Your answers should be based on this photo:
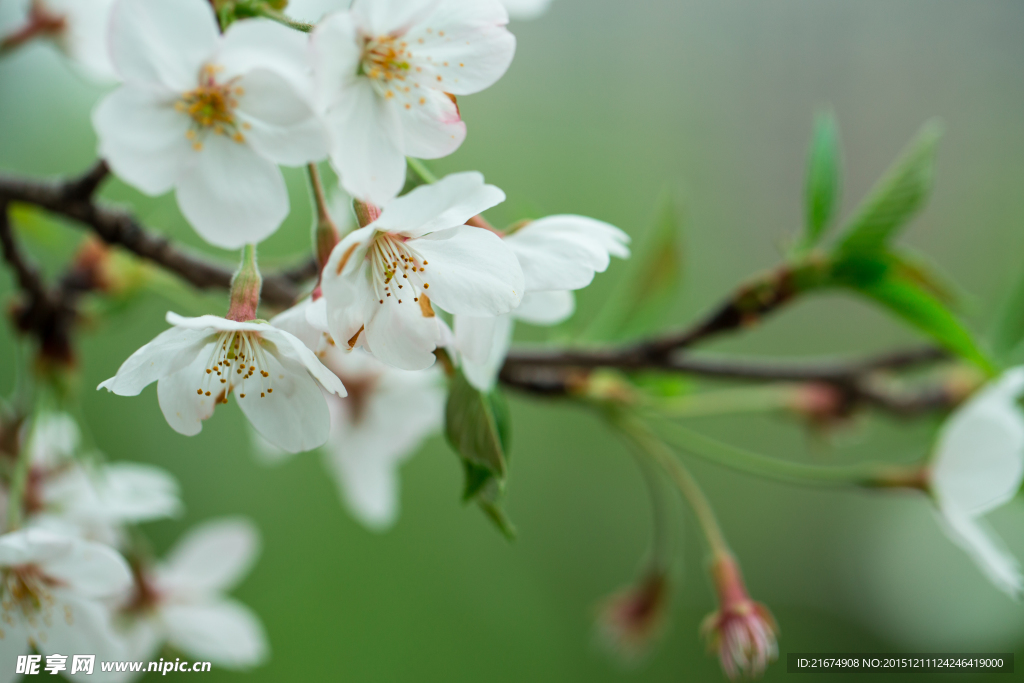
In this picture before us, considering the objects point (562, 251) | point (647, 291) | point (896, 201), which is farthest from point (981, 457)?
point (562, 251)

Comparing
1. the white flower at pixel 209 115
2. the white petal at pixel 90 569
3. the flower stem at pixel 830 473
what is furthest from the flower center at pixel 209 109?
the flower stem at pixel 830 473

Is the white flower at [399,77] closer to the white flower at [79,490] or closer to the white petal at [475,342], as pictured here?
the white petal at [475,342]

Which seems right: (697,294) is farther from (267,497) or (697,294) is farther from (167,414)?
(167,414)

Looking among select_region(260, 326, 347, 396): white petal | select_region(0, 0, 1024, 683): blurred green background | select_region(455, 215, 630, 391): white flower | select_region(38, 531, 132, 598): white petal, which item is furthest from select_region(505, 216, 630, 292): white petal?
select_region(0, 0, 1024, 683): blurred green background

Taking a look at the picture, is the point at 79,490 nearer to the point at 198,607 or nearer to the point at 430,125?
the point at 198,607

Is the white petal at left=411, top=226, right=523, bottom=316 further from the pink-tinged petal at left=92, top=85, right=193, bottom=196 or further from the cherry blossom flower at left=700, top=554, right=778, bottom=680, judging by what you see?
the cherry blossom flower at left=700, top=554, right=778, bottom=680
